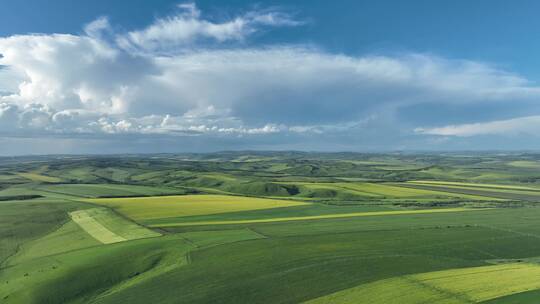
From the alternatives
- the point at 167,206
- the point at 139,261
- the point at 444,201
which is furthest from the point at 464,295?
the point at 444,201

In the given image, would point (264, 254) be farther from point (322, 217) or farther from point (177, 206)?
point (177, 206)

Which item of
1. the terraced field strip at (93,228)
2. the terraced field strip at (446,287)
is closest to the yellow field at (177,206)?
the terraced field strip at (93,228)

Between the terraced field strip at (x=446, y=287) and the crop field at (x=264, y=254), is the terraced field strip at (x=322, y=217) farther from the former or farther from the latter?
the terraced field strip at (x=446, y=287)

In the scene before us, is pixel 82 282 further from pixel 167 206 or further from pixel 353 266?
pixel 167 206

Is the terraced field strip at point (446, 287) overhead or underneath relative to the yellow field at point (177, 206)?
overhead

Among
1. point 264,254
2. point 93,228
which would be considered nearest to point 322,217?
point 264,254

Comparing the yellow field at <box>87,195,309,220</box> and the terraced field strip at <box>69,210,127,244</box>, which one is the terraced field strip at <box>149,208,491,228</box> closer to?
the terraced field strip at <box>69,210,127,244</box>
